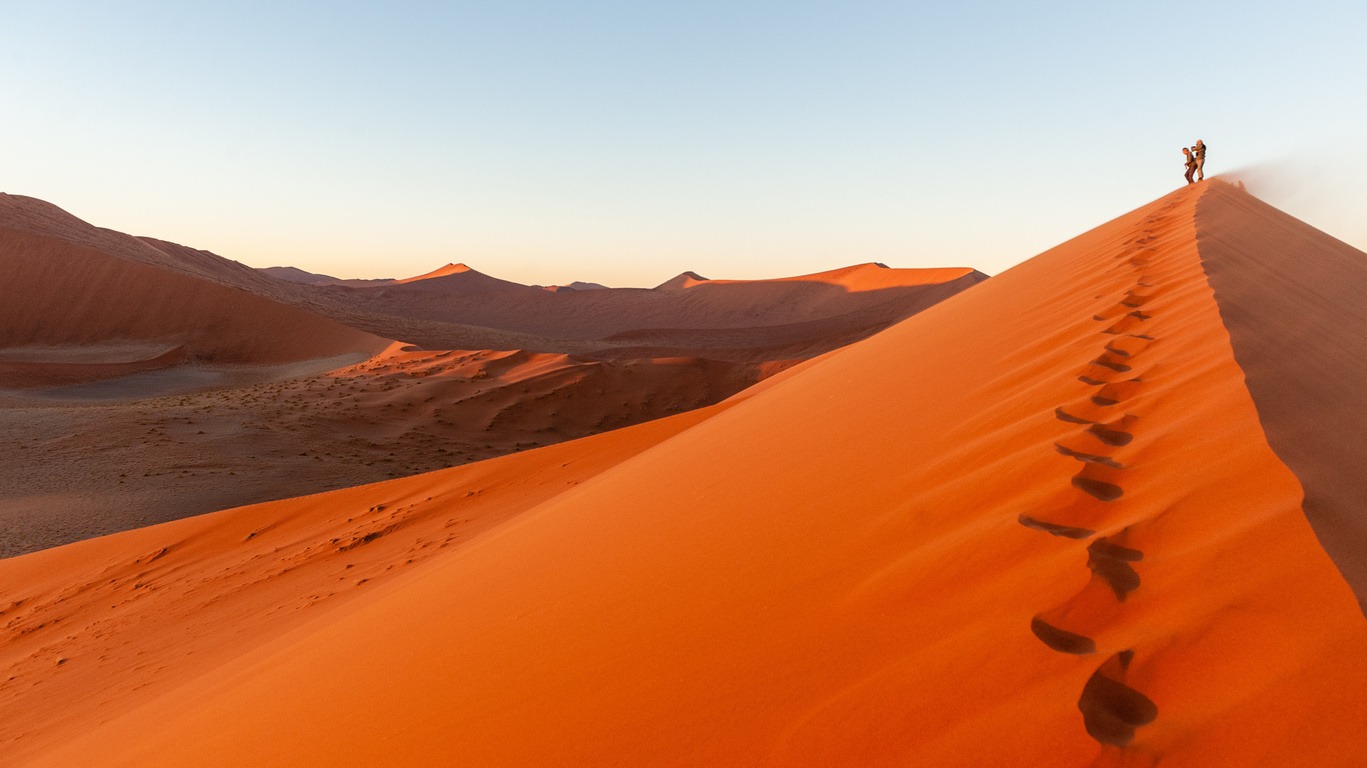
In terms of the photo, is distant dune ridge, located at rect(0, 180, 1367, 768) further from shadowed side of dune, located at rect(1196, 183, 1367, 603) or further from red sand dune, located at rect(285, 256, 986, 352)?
red sand dune, located at rect(285, 256, 986, 352)

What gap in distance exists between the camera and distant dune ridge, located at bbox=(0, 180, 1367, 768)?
134cm

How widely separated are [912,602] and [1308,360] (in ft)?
6.84

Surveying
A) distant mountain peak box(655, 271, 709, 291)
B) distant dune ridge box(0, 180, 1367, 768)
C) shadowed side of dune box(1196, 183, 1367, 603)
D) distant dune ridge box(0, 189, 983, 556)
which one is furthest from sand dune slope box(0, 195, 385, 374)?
distant mountain peak box(655, 271, 709, 291)

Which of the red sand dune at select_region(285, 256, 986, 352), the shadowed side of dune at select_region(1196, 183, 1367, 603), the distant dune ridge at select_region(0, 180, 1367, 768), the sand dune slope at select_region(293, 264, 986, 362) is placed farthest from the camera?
the sand dune slope at select_region(293, 264, 986, 362)

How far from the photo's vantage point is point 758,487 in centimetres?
317

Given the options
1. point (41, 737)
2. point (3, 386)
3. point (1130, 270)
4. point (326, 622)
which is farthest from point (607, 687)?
point (3, 386)

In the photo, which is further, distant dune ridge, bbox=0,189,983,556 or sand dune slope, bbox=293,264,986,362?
sand dune slope, bbox=293,264,986,362

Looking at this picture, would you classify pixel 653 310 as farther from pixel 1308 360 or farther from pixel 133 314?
pixel 1308 360

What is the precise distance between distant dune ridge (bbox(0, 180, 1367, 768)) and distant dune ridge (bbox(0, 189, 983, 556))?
8342 millimetres

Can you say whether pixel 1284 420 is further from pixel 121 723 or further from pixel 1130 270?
pixel 121 723

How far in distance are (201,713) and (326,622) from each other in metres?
0.90

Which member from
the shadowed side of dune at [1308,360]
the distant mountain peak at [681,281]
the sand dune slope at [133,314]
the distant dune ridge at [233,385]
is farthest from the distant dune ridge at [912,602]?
the distant mountain peak at [681,281]

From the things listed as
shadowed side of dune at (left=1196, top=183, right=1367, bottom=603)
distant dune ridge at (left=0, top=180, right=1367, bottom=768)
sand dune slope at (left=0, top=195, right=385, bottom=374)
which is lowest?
distant dune ridge at (left=0, top=180, right=1367, bottom=768)

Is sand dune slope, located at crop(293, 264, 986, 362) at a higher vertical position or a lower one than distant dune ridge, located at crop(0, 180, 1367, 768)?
higher
